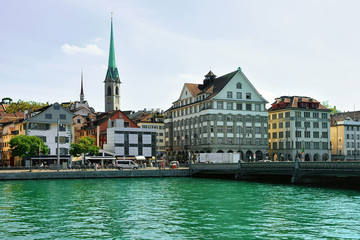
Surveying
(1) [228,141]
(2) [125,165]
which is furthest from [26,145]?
(1) [228,141]

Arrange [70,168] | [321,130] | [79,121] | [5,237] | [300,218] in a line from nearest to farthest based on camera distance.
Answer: [5,237]
[300,218]
[70,168]
[321,130]
[79,121]

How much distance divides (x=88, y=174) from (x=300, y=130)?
63.3 metres

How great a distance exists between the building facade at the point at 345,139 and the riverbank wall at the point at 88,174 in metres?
61.9

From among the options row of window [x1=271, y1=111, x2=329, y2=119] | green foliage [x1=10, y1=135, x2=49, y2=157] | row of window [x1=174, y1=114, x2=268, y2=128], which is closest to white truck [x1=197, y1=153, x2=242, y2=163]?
row of window [x1=174, y1=114, x2=268, y2=128]

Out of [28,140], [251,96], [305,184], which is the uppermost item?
[251,96]

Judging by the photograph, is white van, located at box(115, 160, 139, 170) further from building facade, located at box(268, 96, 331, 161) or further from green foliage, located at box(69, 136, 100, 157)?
building facade, located at box(268, 96, 331, 161)

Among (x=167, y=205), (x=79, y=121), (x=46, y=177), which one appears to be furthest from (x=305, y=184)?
(x=79, y=121)

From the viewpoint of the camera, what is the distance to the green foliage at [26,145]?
8862 cm

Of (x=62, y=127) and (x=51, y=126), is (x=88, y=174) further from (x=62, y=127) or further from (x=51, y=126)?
(x=62, y=127)

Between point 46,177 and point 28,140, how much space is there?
58.3 ft

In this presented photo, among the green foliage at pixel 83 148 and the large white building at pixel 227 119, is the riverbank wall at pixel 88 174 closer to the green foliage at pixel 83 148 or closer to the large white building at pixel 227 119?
the green foliage at pixel 83 148

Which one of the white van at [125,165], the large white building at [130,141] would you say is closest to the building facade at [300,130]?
the large white building at [130,141]

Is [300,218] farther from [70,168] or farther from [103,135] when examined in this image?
[103,135]

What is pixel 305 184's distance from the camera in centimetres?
6341
